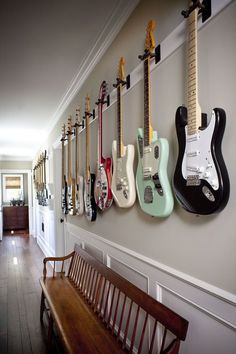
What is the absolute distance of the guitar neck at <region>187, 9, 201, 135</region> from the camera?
3.74ft

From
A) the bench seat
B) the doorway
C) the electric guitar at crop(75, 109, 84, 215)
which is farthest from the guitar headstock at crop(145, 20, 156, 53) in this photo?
the doorway

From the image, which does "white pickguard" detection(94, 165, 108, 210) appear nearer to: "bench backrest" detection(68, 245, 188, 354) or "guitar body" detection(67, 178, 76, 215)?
"bench backrest" detection(68, 245, 188, 354)

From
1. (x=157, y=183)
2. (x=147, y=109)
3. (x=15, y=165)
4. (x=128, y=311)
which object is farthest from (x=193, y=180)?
(x=15, y=165)

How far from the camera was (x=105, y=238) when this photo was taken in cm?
242

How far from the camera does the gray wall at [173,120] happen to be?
1.09m

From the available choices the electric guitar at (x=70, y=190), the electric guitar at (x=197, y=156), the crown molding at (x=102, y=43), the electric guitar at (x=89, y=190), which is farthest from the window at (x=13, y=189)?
the electric guitar at (x=197, y=156)

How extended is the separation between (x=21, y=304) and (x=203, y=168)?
3061mm

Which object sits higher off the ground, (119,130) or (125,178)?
(119,130)

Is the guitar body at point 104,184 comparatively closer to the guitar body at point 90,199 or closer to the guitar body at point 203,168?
the guitar body at point 90,199

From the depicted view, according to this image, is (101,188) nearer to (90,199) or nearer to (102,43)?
(90,199)

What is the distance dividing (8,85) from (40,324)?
8.68 feet

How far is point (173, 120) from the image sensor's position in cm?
145

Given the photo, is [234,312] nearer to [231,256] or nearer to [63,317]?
[231,256]

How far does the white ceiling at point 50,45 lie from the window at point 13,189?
6.40 m
